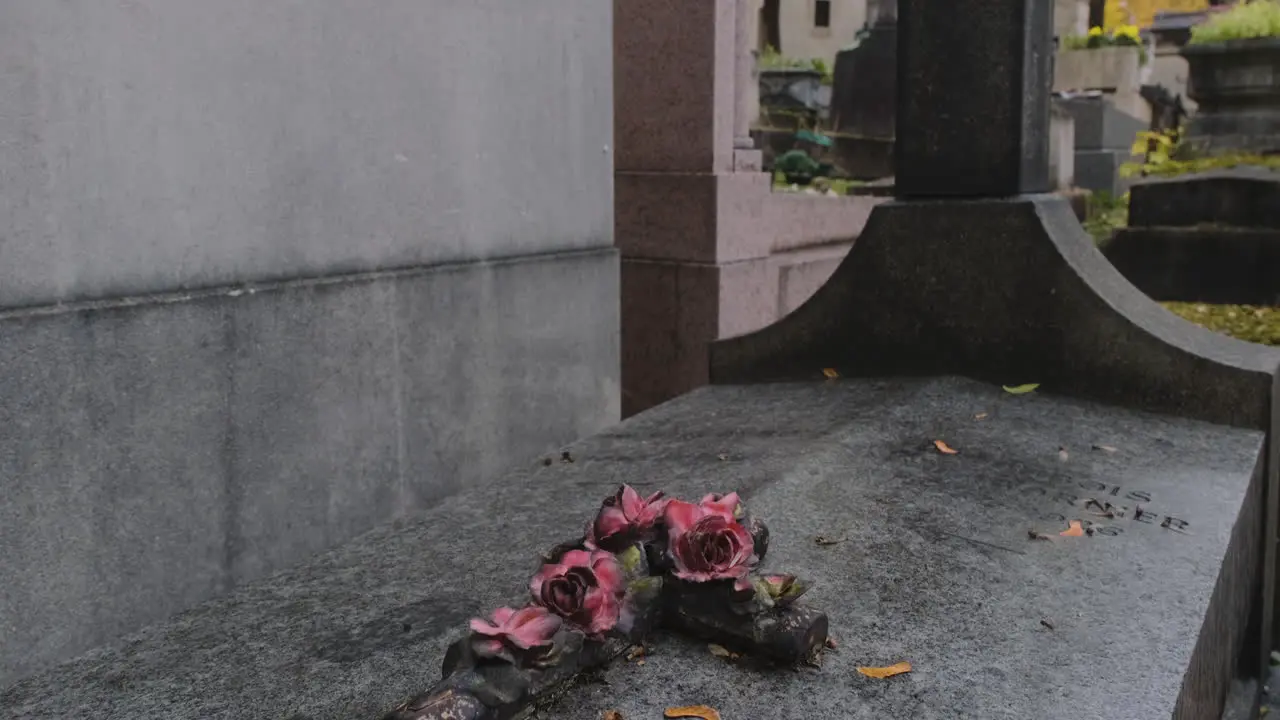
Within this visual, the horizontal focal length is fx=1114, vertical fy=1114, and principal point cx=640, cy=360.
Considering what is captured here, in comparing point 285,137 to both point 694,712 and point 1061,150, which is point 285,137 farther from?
point 1061,150

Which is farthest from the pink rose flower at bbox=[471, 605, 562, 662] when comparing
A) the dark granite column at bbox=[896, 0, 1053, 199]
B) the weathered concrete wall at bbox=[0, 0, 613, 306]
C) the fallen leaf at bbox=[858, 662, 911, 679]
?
the dark granite column at bbox=[896, 0, 1053, 199]

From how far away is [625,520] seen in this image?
204 cm

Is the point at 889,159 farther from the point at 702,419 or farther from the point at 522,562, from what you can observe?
the point at 522,562

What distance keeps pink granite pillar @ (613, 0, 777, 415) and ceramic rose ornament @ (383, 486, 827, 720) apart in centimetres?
340

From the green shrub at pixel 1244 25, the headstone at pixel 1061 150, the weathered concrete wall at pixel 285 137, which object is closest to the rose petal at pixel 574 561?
the weathered concrete wall at pixel 285 137

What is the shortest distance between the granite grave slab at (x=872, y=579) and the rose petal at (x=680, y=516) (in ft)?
0.72

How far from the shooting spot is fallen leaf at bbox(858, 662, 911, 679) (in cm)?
195

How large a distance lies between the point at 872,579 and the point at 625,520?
64 centimetres

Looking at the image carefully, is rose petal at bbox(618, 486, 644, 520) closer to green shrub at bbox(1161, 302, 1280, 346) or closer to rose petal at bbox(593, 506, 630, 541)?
rose petal at bbox(593, 506, 630, 541)

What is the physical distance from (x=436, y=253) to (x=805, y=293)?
3.26 m

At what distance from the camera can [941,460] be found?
3.17 m

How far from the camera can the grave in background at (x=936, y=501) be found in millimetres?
1992

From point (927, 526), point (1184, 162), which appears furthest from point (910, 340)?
point (1184, 162)

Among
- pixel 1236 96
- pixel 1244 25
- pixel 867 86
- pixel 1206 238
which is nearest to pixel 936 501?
pixel 1206 238
